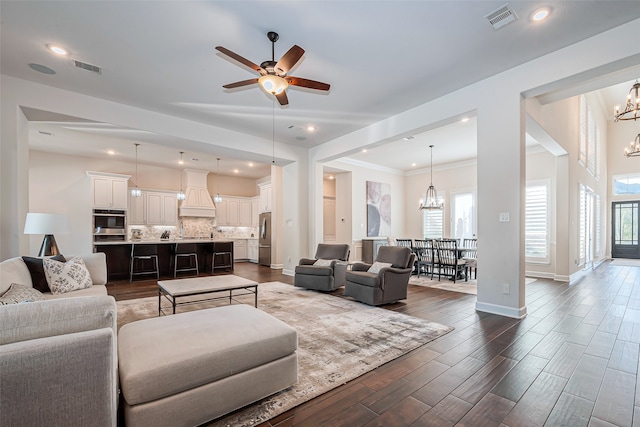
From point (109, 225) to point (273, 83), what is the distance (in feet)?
26.8

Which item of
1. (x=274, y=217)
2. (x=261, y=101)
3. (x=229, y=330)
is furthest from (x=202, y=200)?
(x=229, y=330)

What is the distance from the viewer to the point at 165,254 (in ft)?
24.2

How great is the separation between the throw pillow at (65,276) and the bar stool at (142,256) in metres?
3.61

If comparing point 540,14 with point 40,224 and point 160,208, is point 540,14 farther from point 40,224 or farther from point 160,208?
point 160,208

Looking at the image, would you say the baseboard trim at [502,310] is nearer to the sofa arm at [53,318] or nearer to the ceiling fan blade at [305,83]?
the ceiling fan blade at [305,83]

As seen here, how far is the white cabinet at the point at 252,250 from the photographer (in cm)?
1035

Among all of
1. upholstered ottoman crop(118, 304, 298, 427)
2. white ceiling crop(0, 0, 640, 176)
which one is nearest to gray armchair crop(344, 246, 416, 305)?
upholstered ottoman crop(118, 304, 298, 427)

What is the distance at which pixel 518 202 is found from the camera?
3.68 metres


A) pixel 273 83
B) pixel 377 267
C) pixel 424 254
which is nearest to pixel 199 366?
pixel 273 83

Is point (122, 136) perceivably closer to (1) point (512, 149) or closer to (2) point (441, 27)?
(2) point (441, 27)

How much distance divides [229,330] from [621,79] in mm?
6835

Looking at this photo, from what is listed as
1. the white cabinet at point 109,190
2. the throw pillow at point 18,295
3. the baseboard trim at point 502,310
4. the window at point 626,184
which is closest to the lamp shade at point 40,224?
the throw pillow at point 18,295

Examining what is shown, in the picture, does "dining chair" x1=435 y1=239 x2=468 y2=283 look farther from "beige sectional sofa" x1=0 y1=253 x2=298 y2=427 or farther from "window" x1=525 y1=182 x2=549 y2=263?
"beige sectional sofa" x1=0 y1=253 x2=298 y2=427

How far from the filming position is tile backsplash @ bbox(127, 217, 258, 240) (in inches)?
372
